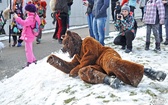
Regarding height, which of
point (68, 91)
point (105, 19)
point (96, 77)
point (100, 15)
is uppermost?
point (100, 15)

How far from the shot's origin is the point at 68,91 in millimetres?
5227

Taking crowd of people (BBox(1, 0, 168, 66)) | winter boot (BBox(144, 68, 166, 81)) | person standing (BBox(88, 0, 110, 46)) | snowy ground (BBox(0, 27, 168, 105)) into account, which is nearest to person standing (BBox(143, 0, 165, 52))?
crowd of people (BBox(1, 0, 168, 66))

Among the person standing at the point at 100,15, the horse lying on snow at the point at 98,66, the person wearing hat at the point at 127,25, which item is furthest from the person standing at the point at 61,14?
the horse lying on snow at the point at 98,66

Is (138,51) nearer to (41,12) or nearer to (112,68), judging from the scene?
(112,68)

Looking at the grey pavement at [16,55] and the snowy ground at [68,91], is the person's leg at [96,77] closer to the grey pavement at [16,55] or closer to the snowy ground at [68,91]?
the snowy ground at [68,91]

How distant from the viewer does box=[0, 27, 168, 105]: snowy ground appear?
14.9 ft

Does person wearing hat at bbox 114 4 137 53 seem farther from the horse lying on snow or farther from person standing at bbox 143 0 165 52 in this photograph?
the horse lying on snow

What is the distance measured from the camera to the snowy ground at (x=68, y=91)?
14.9ft

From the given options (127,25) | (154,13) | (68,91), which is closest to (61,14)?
(127,25)

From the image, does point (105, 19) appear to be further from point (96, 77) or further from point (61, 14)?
point (96, 77)

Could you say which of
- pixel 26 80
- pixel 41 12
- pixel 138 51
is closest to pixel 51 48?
pixel 41 12

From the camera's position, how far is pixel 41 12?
12016 mm

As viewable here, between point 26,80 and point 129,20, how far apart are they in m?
3.12

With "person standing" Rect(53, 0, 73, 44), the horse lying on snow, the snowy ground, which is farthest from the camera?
"person standing" Rect(53, 0, 73, 44)
